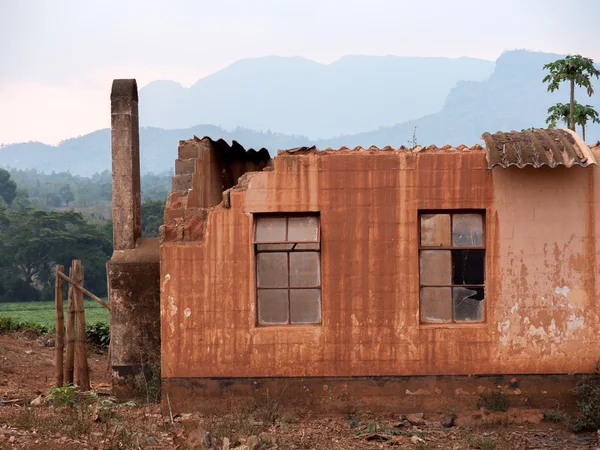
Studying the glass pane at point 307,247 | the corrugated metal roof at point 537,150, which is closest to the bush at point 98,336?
the glass pane at point 307,247

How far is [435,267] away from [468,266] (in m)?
0.41

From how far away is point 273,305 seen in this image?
10555mm

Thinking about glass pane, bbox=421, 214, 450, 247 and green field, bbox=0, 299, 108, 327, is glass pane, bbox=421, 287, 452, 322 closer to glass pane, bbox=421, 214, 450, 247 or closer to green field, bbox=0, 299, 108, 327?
glass pane, bbox=421, 214, 450, 247

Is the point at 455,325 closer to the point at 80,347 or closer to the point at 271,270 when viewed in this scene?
the point at 271,270

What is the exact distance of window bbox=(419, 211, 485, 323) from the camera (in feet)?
34.3

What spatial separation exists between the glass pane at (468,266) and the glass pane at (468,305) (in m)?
0.13

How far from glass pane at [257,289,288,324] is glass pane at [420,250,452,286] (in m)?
1.75

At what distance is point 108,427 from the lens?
884 centimetres

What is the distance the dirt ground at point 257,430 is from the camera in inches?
336

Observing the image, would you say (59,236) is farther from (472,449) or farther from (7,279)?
(472,449)

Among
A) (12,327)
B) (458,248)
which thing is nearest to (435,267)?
(458,248)

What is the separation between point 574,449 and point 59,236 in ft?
144

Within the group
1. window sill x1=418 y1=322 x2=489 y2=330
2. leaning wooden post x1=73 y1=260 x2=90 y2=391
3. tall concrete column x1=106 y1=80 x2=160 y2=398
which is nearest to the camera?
window sill x1=418 y1=322 x2=489 y2=330

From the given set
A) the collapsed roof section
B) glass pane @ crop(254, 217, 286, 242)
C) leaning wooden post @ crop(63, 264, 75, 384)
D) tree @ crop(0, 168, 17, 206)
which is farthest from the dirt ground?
tree @ crop(0, 168, 17, 206)
